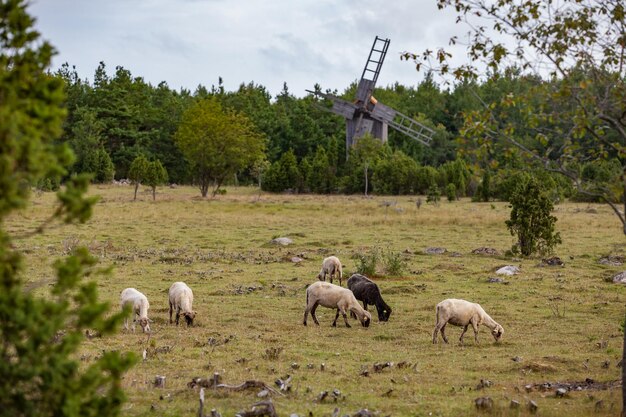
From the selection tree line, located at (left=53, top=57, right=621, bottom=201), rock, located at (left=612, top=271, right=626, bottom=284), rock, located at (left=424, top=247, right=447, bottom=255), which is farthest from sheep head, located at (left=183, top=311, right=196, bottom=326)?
tree line, located at (left=53, top=57, right=621, bottom=201)

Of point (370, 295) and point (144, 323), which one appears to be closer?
point (144, 323)

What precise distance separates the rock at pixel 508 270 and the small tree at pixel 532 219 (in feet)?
13.3

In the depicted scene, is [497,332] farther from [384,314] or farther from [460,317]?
[384,314]

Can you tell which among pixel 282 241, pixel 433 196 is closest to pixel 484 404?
pixel 282 241

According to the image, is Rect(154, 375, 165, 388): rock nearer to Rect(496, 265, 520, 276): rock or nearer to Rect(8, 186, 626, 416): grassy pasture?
Rect(8, 186, 626, 416): grassy pasture

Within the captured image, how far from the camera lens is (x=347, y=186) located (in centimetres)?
8006

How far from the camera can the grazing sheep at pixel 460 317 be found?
17641mm

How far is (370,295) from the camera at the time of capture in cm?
2111

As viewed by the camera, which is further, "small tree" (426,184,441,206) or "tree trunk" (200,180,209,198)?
"tree trunk" (200,180,209,198)

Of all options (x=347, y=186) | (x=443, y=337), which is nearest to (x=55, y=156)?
(x=443, y=337)

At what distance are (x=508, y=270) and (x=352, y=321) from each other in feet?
33.5

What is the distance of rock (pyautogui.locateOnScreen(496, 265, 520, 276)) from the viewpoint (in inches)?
1116

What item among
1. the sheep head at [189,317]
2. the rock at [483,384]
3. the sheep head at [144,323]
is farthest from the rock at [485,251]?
the rock at [483,384]

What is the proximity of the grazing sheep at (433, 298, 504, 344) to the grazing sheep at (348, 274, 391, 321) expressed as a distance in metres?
2.89
